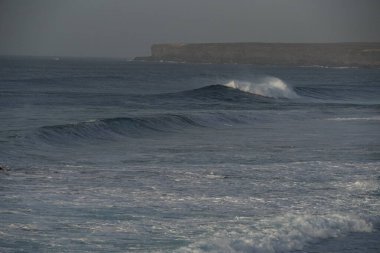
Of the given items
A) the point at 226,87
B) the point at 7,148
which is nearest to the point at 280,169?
the point at 7,148

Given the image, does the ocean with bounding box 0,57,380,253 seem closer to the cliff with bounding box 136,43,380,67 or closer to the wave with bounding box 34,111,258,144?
the wave with bounding box 34,111,258,144

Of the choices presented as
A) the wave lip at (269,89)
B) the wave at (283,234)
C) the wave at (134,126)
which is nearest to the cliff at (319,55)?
the wave lip at (269,89)

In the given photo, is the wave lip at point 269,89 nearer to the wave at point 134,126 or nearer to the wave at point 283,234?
the wave at point 134,126

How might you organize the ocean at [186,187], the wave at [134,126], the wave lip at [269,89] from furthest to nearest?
1. the wave lip at [269,89]
2. the wave at [134,126]
3. the ocean at [186,187]

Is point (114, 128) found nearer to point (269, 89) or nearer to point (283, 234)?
point (283, 234)

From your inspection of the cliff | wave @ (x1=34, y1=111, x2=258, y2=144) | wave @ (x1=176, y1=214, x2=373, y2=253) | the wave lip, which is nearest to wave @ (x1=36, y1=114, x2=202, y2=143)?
wave @ (x1=34, y1=111, x2=258, y2=144)

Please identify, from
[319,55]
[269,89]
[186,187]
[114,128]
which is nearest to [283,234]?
[186,187]

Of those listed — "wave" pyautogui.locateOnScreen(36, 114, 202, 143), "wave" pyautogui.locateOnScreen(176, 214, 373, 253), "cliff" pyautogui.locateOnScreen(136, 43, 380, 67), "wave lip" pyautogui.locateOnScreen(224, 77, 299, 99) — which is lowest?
"wave" pyautogui.locateOnScreen(176, 214, 373, 253)

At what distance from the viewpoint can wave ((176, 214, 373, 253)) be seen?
381 inches

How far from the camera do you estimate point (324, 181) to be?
14.5m

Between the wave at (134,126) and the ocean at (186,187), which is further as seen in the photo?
the wave at (134,126)

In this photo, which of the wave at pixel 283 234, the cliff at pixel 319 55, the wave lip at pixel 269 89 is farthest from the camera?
the cliff at pixel 319 55

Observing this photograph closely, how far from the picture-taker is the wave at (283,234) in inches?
381

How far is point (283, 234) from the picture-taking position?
10.3 meters
